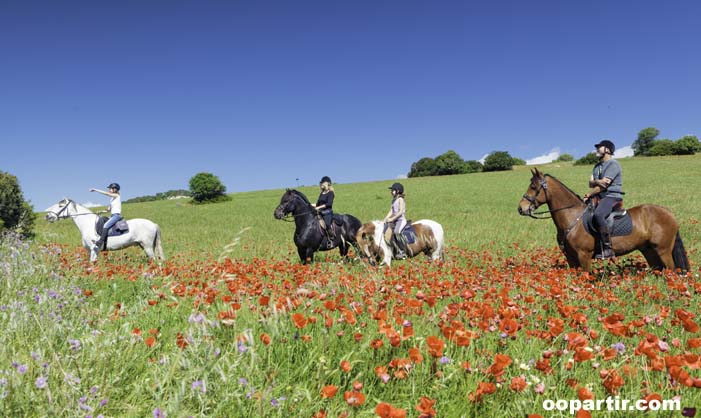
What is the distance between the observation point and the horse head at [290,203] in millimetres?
10859

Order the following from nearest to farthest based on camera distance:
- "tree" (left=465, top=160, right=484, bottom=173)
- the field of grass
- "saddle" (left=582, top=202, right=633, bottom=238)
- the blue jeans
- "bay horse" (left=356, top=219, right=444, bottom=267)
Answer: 1. the field of grass
2. "saddle" (left=582, top=202, right=633, bottom=238)
3. "bay horse" (left=356, top=219, right=444, bottom=267)
4. the blue jeans
5. "tree" (left=465, top=160, right=484, bottom=173)

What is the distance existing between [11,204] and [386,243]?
20568 mm

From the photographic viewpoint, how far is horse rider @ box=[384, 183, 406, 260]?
34.1ft

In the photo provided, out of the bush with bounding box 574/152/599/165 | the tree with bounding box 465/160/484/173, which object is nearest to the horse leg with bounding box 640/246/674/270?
the bush with bounding box 574/152/599/165

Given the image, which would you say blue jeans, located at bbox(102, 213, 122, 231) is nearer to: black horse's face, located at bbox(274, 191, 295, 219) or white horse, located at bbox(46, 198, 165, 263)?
white horse, located at bbox(46, 198, 165, 263)

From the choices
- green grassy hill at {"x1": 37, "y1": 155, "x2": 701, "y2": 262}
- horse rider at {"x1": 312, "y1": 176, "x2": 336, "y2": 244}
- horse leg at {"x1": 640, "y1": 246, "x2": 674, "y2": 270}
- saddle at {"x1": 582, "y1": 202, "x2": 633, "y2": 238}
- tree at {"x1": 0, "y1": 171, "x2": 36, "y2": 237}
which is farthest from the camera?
tree at {"x1": 0, "y1": 171, "x2": 36, "y2": 237}

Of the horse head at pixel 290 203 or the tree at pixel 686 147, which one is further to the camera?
the tree at pixel 686 147

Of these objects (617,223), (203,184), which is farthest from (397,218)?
(203,184)

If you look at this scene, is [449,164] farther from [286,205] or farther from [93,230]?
[93,230]

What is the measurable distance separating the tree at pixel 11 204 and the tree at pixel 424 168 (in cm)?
11086

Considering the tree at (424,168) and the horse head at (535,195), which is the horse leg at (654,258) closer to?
the horse head at (535,195)

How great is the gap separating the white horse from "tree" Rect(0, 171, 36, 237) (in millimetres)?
8821

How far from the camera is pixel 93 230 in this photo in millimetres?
12000

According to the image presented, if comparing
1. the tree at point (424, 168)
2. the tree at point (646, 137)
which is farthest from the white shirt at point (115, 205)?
the tree at point (646, 137)
